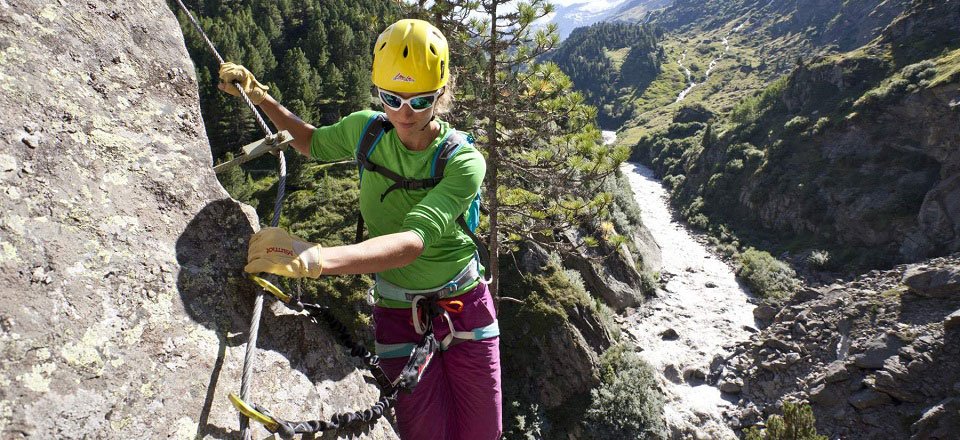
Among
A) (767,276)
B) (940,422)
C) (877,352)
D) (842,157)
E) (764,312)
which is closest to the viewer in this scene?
(940,422)

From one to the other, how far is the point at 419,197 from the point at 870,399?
23.5 metres

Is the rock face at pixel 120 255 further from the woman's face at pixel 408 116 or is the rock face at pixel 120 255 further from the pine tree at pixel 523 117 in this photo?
the pine tree at pixel 523 117

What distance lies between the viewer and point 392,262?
2.39 metres

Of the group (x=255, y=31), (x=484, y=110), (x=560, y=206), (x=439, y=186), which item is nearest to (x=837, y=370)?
(x=560, y=206)

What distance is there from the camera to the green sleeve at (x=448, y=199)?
252cm

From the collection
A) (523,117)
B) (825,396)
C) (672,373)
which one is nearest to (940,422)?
(825,396)

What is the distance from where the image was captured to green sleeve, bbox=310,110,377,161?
11.0ft

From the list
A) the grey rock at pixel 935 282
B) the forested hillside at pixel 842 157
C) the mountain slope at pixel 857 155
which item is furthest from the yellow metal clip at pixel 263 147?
the mountain slope at pixel 857 155

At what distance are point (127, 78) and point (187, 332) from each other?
148cm

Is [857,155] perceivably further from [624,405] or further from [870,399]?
[624,405]

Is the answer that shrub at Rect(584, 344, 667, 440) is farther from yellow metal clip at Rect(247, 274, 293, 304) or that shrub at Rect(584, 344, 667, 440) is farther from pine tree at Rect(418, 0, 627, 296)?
yellow metal clip at Rect(247, 274, 293, 304)

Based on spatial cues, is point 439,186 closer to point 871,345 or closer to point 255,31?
point 871,345

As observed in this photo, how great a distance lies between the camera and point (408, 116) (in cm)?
292

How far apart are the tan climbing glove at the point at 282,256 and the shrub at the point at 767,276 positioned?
34.2m
